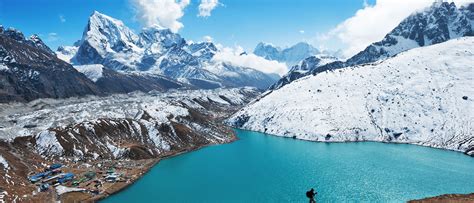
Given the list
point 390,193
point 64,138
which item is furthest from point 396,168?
point 64,138

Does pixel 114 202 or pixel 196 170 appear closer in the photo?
pixel 114 202

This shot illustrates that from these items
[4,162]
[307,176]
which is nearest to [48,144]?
[4,162]

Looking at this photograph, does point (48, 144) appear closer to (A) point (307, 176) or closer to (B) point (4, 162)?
(B) point (4, 162)

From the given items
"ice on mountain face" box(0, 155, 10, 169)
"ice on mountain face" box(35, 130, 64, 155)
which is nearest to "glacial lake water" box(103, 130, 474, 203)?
"ice on mountain face" box(0, 155, 10, 169)

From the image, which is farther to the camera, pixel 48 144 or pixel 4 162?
pixel 48 144

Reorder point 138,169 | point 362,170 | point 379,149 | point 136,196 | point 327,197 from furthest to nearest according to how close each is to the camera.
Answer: point 379,149 → point 138,169 → point 362,170 → point 136,196 → point 327,197

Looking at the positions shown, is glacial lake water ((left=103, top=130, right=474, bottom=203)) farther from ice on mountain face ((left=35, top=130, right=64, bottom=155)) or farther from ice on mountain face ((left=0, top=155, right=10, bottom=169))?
ice on mountain face ((left=35, top=130, right=64, bottom=155))

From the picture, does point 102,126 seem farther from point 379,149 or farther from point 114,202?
point 379,149

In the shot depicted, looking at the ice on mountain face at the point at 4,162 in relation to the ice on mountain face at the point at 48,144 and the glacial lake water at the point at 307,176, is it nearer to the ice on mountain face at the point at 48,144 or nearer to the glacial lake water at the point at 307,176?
the ice on mountain face at the point at 48,144

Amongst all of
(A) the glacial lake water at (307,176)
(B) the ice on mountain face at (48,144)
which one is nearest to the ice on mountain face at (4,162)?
(B) the ice on mountain face at (48,144)
